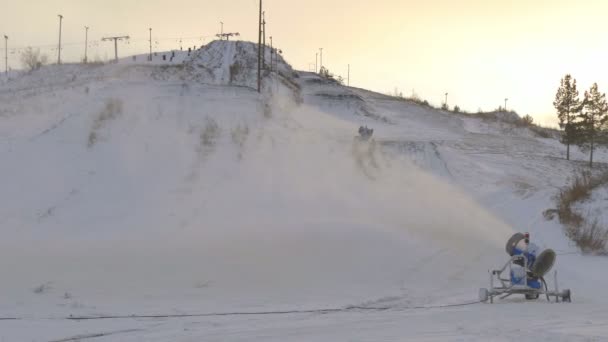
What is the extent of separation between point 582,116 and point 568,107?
1157 millimetres

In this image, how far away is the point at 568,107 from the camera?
4766cm

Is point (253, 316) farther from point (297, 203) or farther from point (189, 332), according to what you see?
point (297, 203)

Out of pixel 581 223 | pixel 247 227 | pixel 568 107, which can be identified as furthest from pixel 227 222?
pixel 568 107

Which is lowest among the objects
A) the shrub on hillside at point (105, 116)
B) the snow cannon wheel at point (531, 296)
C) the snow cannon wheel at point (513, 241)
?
the snow cannon wheel at point (531, 296)

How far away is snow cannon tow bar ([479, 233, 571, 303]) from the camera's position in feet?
43.7

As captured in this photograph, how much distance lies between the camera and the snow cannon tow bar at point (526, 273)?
13.3 meters

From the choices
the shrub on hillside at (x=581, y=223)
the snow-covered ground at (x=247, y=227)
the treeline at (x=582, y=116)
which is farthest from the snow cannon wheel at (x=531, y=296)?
the treeline at (x=582, y=116)

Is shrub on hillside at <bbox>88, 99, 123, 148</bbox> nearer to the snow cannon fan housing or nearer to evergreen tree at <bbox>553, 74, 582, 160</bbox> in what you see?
the snow cannon fan housing

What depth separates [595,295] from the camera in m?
15.1

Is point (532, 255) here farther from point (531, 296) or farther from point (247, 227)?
point (247, 227)

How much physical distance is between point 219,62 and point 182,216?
150 feet

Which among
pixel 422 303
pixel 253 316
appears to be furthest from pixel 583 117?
pixel 253 316

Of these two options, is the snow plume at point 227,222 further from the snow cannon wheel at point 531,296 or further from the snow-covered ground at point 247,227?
the snow cannon wheel at point 531,296

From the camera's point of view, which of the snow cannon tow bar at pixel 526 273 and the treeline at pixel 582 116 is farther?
the treeline at pixel 582 116
